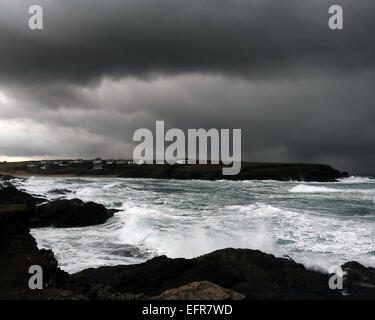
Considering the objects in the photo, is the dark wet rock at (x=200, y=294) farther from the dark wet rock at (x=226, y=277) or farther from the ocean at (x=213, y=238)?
the ocean at (x=213, y=238)

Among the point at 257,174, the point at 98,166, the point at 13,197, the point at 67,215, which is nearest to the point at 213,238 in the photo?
the point at 67,215

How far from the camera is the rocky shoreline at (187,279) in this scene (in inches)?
297

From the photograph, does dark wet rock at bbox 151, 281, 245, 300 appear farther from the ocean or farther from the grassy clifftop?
the grassy clifftop

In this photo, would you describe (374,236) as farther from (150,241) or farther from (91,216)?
(91,216)

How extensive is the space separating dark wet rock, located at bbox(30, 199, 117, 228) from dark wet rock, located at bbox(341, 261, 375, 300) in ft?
53.9

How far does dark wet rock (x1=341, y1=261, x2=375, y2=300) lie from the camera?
8.92m

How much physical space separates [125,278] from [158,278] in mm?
1057

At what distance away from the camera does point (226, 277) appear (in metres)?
9.71

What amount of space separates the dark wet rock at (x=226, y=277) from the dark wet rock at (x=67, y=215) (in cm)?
1126

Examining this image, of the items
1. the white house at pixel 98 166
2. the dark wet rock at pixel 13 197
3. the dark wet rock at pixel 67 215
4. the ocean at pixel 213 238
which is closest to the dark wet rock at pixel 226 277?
the ocean at pixel 213 238

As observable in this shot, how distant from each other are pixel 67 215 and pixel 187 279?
14387 mm

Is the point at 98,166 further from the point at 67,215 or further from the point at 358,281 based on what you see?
the point at 358,281
